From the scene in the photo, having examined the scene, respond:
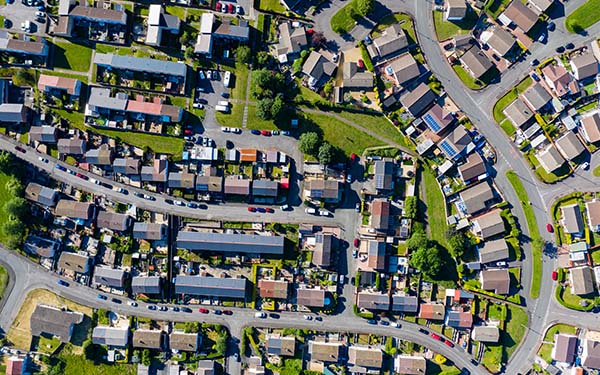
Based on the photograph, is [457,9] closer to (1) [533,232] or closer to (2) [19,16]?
(1) [533,232]

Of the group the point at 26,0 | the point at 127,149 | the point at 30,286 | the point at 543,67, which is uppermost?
the point at 26,0

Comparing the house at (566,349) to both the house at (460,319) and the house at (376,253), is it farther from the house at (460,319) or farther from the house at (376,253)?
the house at (376,253)

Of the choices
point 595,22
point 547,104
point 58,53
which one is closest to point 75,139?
point 58,53

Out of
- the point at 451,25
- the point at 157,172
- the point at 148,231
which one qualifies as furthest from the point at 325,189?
the point at 451,25

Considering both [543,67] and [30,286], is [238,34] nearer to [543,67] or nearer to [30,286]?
[543,67]

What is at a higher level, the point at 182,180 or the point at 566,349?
the point at 182,180

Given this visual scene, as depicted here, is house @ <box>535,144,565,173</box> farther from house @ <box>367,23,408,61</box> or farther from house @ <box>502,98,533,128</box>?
house @ <box>367,23,408,61</box>

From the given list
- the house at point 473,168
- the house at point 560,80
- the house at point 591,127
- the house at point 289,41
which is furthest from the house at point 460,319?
the house at point 289,41
